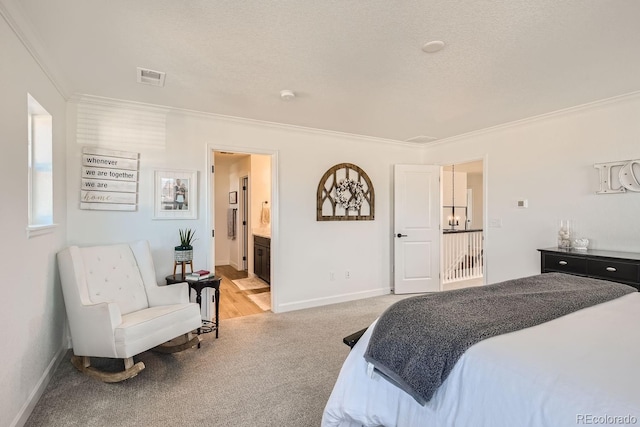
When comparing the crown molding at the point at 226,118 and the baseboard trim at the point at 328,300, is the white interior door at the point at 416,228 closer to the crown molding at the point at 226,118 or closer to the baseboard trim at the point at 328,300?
the baseboard trim at the point at 328,300

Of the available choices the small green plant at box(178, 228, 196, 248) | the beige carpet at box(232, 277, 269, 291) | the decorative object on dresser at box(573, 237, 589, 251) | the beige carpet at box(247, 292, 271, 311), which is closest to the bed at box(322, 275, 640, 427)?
the decorative object on dresser at box(573, 237, 589, 251)

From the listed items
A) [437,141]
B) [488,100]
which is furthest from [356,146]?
[488,100]

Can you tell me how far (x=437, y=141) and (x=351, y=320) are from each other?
297 cm

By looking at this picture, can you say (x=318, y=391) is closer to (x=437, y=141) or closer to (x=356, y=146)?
(x=356, y=146)

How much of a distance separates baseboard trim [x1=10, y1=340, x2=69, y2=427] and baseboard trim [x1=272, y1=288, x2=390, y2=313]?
82.2 inches

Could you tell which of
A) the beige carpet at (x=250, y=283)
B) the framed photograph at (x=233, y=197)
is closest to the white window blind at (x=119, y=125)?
the beige carpet at (x=250, y=283)

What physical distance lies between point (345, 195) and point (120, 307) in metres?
2.88

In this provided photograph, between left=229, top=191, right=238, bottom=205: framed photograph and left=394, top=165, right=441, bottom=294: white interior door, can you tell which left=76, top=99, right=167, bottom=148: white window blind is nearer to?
left=394, top=165, right=441, bottom=294: white interior door

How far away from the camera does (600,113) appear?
3.17m

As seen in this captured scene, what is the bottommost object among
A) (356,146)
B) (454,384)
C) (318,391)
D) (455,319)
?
(318,391)

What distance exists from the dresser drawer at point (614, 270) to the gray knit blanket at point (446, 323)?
105cm

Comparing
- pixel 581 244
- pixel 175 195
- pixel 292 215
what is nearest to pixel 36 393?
pixel 175 195

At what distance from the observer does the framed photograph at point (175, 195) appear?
3.31 m

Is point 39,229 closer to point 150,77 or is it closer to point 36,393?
point 36,393
